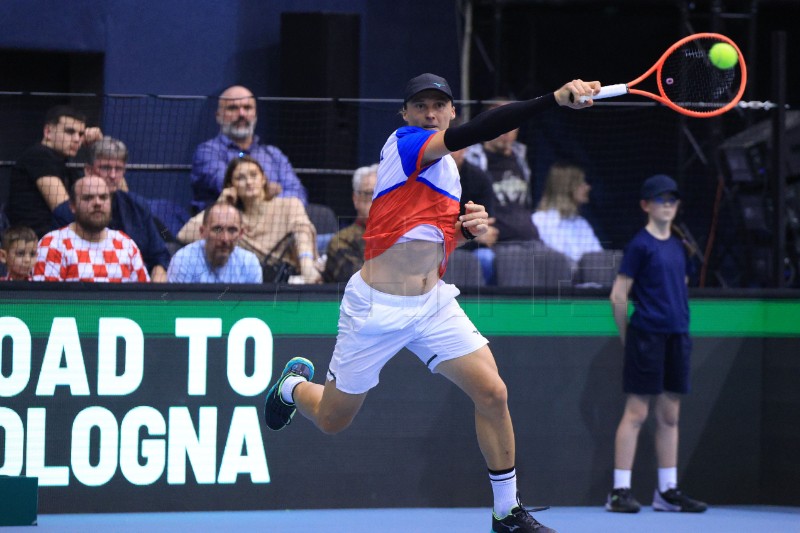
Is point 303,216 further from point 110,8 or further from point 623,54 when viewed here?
point 623,54

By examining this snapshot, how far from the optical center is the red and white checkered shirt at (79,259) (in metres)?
7.10

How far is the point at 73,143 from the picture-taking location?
7.52 meters

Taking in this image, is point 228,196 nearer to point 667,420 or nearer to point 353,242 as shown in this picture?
point 353,242

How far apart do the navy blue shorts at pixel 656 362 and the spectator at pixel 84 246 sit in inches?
120

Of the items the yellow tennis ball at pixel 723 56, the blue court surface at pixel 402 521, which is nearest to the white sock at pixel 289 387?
the blue court surface at pixel 402 521

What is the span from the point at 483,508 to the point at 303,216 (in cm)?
209

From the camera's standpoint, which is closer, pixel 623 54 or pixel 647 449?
pixel 647 449

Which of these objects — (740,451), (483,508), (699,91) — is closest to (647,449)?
(740,451)

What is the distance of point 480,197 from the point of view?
8062mm

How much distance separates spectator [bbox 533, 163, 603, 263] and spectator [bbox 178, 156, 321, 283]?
162cm

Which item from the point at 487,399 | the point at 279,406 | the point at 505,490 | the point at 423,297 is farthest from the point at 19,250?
the point at 505,490

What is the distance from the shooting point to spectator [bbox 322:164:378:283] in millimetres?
7480

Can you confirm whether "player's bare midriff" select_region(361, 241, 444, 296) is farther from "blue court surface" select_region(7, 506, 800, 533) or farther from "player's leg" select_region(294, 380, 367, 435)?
"blue court surface" select_region(7, 506, 800, 533)

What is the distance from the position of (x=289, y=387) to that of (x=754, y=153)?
15.5ft
